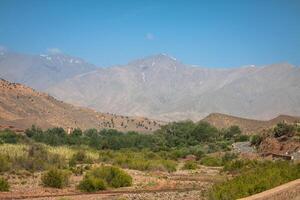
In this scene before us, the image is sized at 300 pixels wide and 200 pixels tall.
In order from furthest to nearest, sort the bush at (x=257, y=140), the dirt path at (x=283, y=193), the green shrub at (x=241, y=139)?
the green shrub at (x=241, y=139) < the bush at (x=257, y=140) < the dirt path at (x=283, y=193)

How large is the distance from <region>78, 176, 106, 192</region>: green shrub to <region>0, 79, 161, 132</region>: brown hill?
263 feet

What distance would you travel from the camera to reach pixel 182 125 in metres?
109

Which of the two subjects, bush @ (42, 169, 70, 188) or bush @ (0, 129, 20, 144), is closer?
bush @ (42, 169, 70, 188)

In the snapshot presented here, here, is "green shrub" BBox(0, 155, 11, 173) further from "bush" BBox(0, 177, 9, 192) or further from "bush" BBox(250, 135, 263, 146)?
"bush" BBox(250, 135, 263, 146)

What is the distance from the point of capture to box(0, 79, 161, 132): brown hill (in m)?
121

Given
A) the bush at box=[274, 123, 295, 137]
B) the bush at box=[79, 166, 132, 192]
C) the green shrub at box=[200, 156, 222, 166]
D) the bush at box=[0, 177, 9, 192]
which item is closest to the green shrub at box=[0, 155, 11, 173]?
the bush at box=[79, 166, 132, 192]

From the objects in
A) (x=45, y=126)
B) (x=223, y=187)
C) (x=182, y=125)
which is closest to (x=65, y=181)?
(x=223, y=187)

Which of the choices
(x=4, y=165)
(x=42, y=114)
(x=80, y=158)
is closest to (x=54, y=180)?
(x=4, y=165)

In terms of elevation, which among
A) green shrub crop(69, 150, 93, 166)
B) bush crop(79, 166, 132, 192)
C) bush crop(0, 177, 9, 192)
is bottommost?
bush crop(0, 177, 9, 192)

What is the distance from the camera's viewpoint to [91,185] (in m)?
32.1

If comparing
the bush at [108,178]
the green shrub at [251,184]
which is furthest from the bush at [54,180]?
the green shrub at [251,184]

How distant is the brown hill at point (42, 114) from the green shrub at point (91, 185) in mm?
80152

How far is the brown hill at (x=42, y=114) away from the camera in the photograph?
121188mm

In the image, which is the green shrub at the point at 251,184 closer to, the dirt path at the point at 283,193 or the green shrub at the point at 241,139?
the dirt path at the point at 283,193
